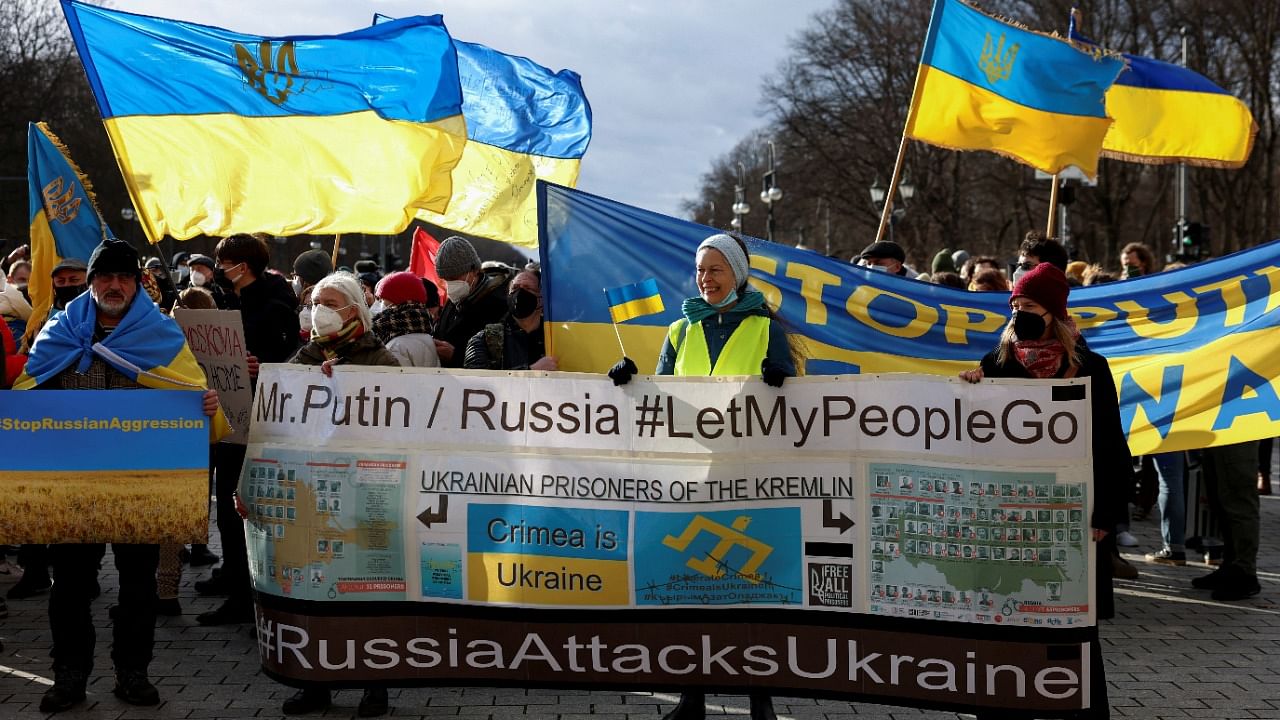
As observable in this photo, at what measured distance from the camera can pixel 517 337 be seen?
21.7 ft

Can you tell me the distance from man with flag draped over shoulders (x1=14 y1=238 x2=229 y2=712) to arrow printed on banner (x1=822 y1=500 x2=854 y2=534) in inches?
96.8

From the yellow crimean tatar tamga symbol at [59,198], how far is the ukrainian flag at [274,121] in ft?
2.38

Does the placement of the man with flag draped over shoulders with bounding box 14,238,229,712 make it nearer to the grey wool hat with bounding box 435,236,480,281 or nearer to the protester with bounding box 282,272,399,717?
the protester with bounding box 282,272,399,717

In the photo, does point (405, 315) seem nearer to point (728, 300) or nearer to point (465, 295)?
point (465, 295)

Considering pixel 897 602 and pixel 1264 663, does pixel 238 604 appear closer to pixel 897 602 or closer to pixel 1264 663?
pixel 897 602

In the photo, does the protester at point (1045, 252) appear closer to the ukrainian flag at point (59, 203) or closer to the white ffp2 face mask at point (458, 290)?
the white ffp2 face mask at point (458, 290)

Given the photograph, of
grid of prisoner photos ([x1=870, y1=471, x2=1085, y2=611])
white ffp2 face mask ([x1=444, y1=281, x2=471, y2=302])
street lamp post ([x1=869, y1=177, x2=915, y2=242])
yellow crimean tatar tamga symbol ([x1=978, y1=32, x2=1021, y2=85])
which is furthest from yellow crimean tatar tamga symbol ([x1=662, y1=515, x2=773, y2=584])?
street lamp post ([x1=869, y1=177, x2=915, y2=242])

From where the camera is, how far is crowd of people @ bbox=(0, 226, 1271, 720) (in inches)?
188

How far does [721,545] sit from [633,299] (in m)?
1.75

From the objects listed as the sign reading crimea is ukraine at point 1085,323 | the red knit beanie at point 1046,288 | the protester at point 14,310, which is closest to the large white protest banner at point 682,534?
the red knit beanie at point 1046,288

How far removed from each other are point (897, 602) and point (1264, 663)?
2.53 m

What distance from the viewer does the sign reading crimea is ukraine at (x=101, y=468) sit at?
5.07m

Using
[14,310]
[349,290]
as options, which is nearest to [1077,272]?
[349,290]

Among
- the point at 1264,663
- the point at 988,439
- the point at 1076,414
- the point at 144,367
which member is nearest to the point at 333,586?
the point at 144,367
